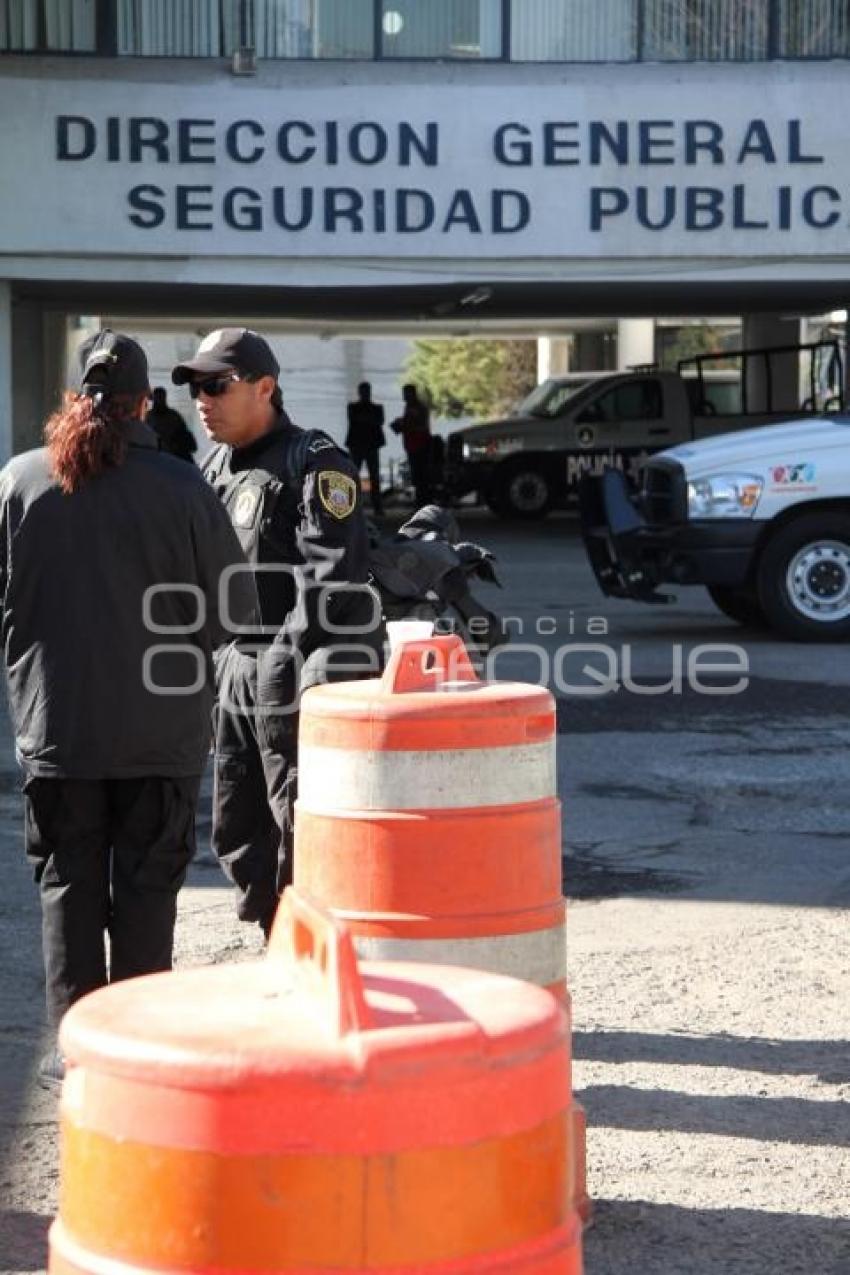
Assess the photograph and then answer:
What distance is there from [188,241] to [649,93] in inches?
184

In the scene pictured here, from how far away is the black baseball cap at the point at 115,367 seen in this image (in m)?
4.73

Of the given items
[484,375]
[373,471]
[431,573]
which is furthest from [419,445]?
[484,375]

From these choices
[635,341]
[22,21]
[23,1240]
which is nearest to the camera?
[23,1240]

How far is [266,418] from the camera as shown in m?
5.25

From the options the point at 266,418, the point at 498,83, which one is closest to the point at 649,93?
the point at 498,83

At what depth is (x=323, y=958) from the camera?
236cm

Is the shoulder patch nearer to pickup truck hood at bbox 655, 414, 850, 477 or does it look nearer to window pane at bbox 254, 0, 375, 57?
pickup truck hood at bbox 655, 414, 850, 477

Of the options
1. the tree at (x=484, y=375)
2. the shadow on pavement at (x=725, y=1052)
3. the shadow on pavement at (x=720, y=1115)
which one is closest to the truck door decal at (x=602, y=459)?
the shadow on pavement at (x=725, y=1052)

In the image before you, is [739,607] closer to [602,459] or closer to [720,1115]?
[720,1115]

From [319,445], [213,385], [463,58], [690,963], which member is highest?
[463,58]

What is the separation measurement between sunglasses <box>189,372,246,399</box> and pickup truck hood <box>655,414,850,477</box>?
28.5 feet

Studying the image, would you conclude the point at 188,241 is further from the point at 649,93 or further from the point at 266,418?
the point at 266,418

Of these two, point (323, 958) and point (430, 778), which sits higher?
point (323, 958)

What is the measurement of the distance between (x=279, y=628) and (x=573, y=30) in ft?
56.0
